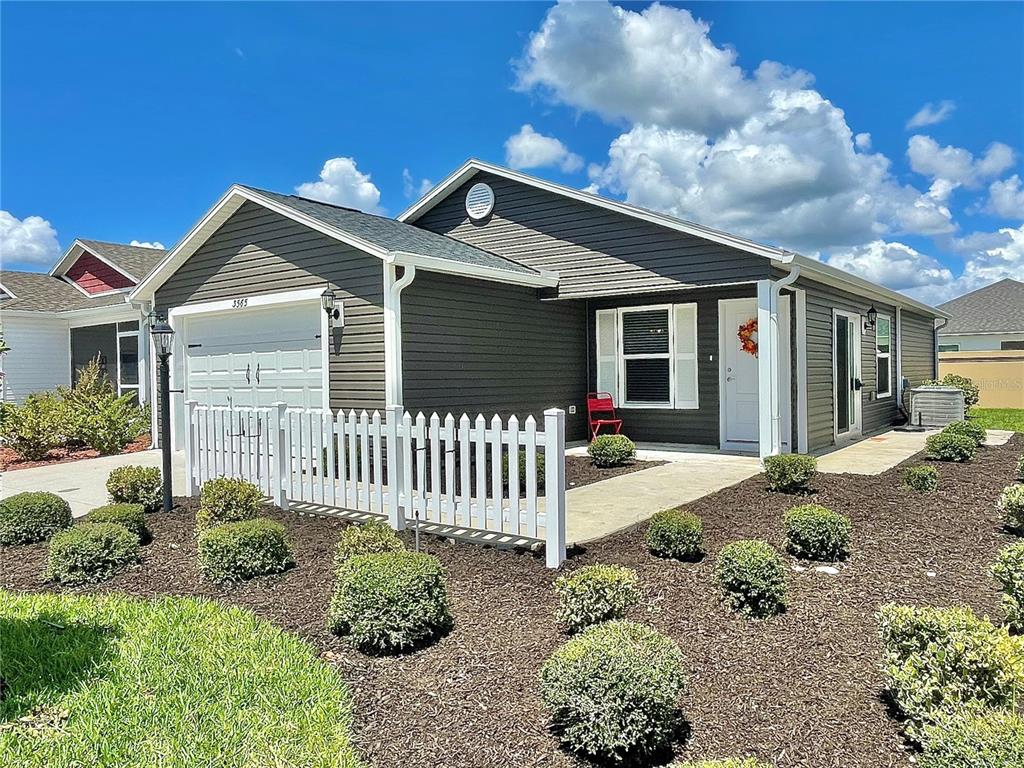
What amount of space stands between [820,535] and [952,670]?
216 cm

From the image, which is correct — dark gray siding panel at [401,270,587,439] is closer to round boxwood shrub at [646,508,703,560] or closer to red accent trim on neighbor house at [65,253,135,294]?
round boxwood shrub at [646,508,703,560]

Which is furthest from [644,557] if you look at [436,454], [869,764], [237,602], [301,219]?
[301,219]

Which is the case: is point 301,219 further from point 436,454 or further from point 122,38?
point 436,454

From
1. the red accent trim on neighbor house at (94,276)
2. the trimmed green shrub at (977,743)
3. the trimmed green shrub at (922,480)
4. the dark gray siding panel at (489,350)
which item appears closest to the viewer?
the trimmed green shrub at (977,743)

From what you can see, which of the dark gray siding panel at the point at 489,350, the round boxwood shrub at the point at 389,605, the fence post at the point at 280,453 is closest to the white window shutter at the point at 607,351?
the dark gray siding panel at the point at 489,350

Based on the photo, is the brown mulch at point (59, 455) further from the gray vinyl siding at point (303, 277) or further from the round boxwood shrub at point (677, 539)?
the round boxwood shrub at point (677, 539)

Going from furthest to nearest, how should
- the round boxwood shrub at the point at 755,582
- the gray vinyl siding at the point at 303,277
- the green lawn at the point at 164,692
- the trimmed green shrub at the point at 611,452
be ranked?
the trimmed green shrub at the point at 611,452
the gray vinyl siding at the point at 303,277
the round boxwood shrub at the point at 755,582
the green lawn at the point at 164,692

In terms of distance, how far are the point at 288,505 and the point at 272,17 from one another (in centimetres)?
583

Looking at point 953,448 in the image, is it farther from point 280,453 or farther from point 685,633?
point 280,453

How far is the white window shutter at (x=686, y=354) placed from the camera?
10.9m

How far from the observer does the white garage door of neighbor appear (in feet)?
31.0

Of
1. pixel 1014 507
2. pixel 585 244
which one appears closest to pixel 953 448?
pixel 1014 507

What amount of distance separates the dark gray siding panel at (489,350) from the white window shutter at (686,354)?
169 cm

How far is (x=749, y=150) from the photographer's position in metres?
16.7
